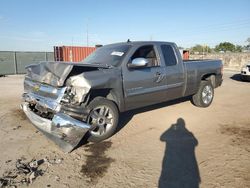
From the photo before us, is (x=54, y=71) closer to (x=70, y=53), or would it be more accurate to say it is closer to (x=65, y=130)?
(x=65, y=130)

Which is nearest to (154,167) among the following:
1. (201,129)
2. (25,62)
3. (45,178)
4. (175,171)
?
(175,171)

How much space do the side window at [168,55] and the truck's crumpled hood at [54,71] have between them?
2.09 meters

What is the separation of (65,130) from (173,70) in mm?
3266

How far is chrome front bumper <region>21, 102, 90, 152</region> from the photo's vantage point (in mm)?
3830

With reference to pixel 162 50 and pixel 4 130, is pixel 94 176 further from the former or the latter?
pixel 162 50

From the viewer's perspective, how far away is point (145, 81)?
526 centimetres

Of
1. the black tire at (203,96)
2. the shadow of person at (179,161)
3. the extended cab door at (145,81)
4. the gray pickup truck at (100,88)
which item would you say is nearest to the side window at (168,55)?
the gray pickup truck at (100,88)

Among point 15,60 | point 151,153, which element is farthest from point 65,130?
point 15,60

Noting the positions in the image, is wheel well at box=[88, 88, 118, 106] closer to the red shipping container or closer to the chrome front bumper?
the chrome front bumper

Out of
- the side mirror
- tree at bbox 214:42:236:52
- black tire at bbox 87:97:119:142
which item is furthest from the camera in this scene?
tree at bbox 214:42:236:52

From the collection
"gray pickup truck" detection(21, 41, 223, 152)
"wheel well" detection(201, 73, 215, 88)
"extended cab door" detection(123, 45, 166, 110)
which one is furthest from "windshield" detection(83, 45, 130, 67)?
"wheel well" detection(201, 73, 215, 88)

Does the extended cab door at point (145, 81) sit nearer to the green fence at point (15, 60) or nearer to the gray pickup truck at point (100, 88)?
the gray pickup truck at point (100, 88)

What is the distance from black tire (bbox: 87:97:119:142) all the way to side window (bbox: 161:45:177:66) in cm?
202

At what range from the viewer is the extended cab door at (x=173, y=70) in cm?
587
